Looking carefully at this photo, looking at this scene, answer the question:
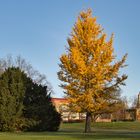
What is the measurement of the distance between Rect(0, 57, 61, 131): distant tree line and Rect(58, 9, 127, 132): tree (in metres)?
4.93

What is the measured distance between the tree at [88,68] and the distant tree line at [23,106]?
4934 millimetres

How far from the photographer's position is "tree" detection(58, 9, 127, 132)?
41438 millimetres

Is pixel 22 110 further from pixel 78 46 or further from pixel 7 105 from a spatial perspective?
pixel 78 46

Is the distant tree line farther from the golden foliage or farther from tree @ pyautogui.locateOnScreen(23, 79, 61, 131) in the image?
the golden foliage

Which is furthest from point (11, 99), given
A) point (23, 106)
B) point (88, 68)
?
point (88, 68)

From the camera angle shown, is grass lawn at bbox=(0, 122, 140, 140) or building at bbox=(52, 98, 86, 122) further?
building at bbox=(52, 98, 86, 122)

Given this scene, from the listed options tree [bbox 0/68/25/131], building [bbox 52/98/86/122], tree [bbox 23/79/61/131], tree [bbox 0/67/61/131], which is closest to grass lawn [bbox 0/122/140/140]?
tree [bbox 23/79/61/131]

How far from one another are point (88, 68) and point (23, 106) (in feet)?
28.6

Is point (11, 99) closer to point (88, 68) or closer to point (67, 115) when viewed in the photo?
point (88, 68)

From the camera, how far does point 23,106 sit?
4594cm

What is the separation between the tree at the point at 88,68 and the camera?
4144cm

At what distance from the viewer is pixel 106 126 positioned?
2539 inches

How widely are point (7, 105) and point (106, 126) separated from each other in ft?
75.8

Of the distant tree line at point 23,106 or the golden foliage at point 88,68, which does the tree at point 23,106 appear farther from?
the golden foliage at point 88,68
